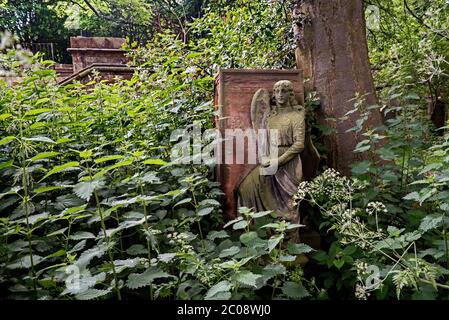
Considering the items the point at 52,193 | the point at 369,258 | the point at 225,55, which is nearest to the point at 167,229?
the point at 52,193

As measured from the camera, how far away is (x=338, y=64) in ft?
14.0

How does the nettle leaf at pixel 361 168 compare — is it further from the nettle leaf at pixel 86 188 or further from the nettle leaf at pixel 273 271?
the nettle leaf at pixel 86 188

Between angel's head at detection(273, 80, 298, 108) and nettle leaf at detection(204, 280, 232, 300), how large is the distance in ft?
5.80

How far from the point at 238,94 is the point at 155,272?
187cm

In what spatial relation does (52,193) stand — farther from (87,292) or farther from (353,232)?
(353,232)

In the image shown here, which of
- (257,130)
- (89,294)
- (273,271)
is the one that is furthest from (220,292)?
(257,130)

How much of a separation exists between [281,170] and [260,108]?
60cm

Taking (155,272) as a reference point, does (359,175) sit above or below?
Result: above

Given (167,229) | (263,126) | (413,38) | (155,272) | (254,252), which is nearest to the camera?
(155,272)

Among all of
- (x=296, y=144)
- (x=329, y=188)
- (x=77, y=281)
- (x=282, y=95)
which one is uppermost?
(x=282, y=95)

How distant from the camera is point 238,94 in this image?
3609 millimetres

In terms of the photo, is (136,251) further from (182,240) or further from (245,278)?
(245,278)

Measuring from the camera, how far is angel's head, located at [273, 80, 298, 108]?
342 centimetres

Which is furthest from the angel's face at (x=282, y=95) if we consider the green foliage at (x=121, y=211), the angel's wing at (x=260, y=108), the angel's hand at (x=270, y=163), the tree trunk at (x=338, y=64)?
the tree trunk at (x=338, y=64)
